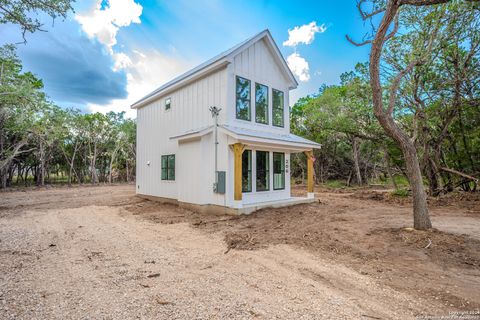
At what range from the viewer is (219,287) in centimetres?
301

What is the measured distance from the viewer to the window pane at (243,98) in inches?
340

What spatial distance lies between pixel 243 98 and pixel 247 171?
2.63 m

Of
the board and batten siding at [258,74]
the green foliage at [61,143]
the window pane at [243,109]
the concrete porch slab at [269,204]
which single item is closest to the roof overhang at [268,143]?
the board and batten siding at [258,74]

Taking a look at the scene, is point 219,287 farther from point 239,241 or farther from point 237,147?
point 237,147

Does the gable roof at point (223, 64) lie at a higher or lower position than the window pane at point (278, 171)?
higher

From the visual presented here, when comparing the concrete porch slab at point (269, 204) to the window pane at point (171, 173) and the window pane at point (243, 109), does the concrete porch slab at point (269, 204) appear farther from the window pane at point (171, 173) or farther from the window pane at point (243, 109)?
the window pane at point (171, 173)

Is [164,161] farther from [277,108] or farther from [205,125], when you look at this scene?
[277,108]

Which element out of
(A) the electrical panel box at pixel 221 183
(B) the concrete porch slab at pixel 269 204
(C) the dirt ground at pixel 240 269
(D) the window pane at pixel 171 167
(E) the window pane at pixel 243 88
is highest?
(E) the window pane at pixel 243 88

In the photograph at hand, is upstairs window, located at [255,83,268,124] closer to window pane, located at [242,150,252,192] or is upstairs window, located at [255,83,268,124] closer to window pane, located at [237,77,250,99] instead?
window pane, located at [237,77,250,99]

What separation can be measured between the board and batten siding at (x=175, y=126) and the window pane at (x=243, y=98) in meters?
0.61

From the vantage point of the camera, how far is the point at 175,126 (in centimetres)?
1022

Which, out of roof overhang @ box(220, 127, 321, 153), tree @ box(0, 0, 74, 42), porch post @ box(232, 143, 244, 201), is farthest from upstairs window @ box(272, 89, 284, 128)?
tree @ box(0, 0, 74, 42)

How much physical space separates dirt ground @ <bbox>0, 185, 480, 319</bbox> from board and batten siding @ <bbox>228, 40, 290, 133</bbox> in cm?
380

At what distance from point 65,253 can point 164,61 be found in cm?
1082
